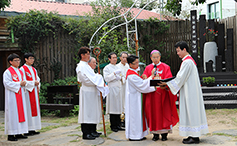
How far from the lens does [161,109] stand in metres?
4.92

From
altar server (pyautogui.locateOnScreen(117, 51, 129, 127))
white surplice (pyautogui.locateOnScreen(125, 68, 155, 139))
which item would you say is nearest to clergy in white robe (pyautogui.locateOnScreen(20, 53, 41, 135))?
altar server (pyautogui.locateOnScreen(117, 51, 129, 127))

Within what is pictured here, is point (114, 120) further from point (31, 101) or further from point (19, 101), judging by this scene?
point (19, 101)

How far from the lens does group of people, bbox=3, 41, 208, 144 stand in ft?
15.2

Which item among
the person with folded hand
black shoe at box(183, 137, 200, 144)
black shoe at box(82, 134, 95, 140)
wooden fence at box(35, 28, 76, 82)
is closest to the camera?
black shoe at box(183, 137, 200, 144)

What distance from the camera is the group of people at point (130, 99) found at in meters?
4.63

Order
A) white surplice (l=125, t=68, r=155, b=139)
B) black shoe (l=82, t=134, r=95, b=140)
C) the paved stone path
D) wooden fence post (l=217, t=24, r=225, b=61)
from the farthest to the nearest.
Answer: wooden fence post (l=217, t=24, r=225, b=61) < black shoe (l=82, t=134, r=95, b=140) < white surplice (l=125, t=68, r=155, b=139) < the paved stone path

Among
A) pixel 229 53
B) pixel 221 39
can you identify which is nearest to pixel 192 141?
pixel 229 53

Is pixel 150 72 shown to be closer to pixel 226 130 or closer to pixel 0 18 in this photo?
pixel 226 130

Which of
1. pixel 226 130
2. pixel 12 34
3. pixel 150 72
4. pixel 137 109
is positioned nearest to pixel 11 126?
pixel 137 109

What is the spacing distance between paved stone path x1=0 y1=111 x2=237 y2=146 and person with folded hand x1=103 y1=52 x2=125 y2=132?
0.40 meters

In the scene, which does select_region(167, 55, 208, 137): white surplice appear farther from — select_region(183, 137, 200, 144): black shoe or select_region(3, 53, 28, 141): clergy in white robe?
select_region(3, 53, 28, 141): clergy in white robe

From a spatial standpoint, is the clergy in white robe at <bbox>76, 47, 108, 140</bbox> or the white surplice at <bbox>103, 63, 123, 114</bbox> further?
the white surplice at <bbox>103, 63, 123, 114</bbox>

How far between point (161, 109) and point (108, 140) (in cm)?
125

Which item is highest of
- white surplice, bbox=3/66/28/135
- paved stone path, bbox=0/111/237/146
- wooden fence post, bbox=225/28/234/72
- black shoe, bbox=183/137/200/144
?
wooden fence post, bbox=225/28/234/72
